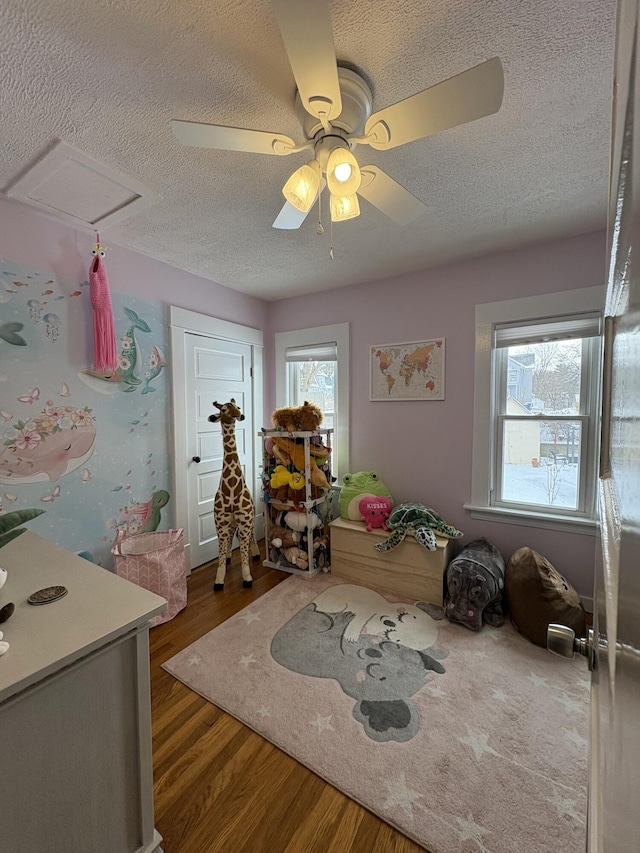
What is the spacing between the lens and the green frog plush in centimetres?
276

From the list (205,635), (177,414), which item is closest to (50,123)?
(177,414)

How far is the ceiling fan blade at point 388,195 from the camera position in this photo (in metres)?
1.18

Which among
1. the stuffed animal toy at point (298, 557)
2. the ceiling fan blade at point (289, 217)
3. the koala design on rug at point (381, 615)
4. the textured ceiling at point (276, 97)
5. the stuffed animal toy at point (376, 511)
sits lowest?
the koala design on rug at point (381, 615)

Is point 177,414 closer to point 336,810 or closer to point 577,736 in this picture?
point 336,810

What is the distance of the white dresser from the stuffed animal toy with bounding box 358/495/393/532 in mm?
1836

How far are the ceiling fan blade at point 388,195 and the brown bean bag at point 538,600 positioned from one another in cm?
195

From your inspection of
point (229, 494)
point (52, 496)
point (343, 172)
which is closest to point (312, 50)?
point (343, 172)

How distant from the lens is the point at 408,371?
9.04 feet

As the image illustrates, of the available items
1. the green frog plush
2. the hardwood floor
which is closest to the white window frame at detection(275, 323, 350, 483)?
the green frog plush

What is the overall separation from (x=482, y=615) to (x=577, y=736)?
0.72 metres

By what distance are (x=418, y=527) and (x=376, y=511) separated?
1.11ft

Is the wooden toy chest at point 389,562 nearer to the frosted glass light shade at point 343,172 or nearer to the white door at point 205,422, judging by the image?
the white door at point 205,422

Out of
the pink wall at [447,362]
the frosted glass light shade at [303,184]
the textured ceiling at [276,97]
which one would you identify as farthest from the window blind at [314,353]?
the frosted glass light shade at [303,184]

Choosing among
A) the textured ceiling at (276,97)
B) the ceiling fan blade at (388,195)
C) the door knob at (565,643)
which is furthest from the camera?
the ceiling fan blade at (388,195)
